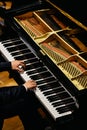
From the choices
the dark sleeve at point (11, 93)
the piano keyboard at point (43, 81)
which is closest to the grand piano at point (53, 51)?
the piano keyboard at point (43, 81)

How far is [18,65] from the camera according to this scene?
3.93 m

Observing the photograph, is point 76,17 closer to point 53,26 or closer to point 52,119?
point 53,26

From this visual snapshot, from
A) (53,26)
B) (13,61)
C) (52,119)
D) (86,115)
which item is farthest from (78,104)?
(53,26)

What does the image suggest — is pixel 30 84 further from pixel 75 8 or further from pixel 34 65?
pixel 75 8

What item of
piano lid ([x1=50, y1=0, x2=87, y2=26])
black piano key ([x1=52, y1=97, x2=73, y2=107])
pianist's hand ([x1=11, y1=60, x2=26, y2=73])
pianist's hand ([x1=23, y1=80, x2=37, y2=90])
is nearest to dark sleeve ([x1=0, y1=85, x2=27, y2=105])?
pianist's hand ([x1=23, y1=80, x2=37, y2=90])

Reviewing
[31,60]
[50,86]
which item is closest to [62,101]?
[50,86]

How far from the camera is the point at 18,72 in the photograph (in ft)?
12.8

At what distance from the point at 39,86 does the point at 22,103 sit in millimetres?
318

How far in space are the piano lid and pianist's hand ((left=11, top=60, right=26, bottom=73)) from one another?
0.92m

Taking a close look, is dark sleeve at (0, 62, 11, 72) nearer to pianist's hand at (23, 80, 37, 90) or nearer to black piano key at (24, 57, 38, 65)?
black piano key at (24, 57, 38, 65)

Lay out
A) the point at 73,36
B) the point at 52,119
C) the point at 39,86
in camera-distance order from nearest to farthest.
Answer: the point at 52,119, the point at 39,86, the point at 73,36

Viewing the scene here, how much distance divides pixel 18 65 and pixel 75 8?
1.05 metres

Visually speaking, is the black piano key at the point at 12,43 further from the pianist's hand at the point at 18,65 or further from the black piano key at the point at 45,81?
the black piano key at the point at 45,81

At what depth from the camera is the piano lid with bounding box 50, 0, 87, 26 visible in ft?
12.8
